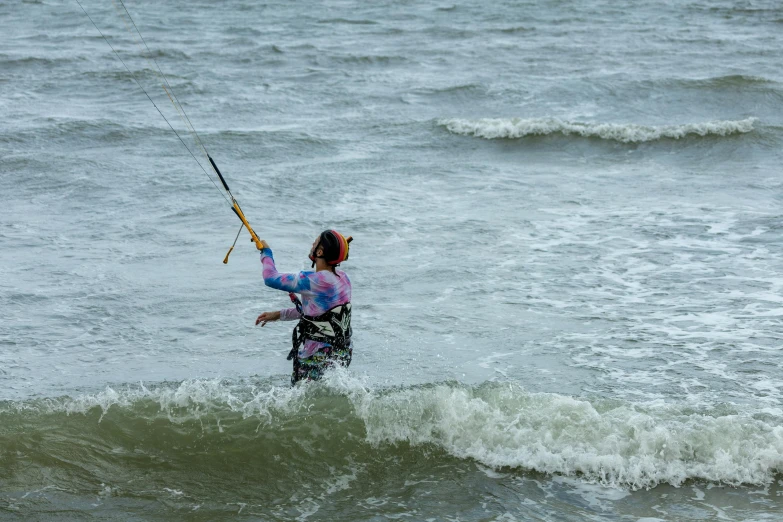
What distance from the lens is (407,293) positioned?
30.9 feet

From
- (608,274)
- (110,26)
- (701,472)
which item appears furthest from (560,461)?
(110,26)

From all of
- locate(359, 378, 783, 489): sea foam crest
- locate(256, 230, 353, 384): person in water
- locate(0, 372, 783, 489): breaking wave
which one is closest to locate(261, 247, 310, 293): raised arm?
locate(256, 230, 353, 384): person in water

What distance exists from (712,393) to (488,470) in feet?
6.31

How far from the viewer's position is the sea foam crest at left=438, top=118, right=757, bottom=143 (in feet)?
52.9

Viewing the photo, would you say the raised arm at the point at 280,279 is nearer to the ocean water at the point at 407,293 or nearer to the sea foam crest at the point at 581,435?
the ocean water at the point at 407,293

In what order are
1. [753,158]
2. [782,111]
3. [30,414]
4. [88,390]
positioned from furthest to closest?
1. [782,111]
2. [753,158]
3. [88,390]
4. [30,414]

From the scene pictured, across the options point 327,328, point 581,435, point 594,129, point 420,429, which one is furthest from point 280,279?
point 594,129

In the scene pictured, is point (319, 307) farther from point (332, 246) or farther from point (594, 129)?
point (594, 129)

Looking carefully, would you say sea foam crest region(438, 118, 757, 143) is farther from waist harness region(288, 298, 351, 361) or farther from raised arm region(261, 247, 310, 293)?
raised arm region(261, 247, 310, 293)

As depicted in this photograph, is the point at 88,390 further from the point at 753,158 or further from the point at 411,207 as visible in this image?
the point at 753,158

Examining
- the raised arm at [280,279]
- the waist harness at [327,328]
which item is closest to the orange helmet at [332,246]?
the raised arm at [280,279]

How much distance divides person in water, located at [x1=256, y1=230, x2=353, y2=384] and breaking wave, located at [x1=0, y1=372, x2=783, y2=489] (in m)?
0.22

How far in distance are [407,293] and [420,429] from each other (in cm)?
290

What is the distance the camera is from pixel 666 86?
19.5 meters
